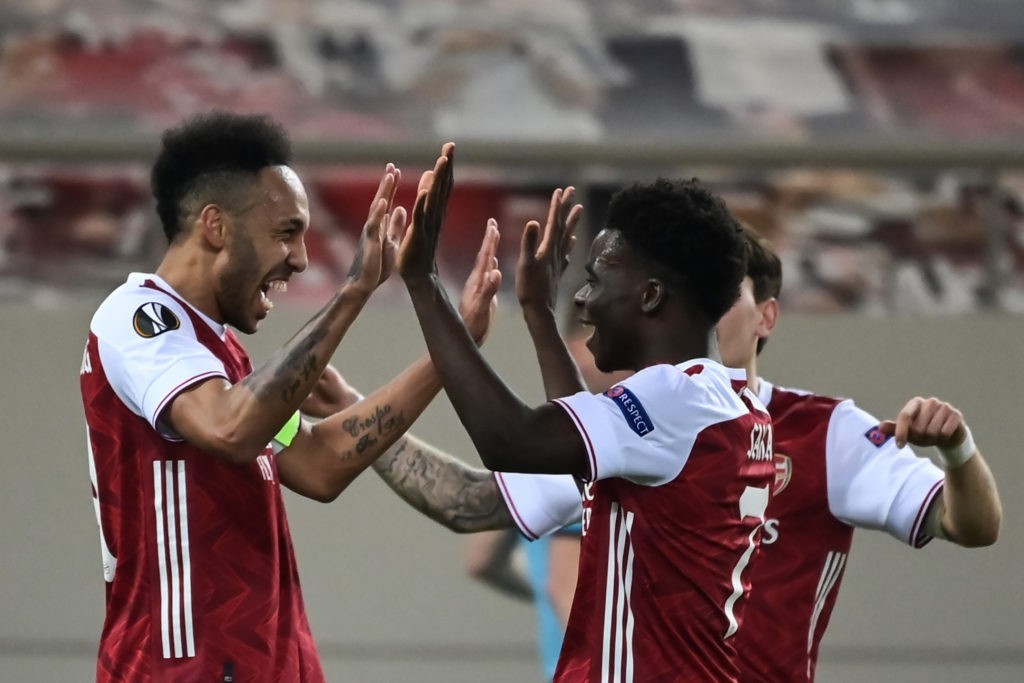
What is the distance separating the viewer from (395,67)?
21.5 ft

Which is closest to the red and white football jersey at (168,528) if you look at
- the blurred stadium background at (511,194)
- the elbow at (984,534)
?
the elbow at (984,534)

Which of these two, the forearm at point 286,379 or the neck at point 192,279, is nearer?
the forearm at point 286,379

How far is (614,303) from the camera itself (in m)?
2.52

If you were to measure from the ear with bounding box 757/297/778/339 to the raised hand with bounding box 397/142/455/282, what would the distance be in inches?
40.2

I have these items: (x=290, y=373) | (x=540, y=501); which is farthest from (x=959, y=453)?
(x=290, y=373)

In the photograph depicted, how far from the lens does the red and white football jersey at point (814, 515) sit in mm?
2955

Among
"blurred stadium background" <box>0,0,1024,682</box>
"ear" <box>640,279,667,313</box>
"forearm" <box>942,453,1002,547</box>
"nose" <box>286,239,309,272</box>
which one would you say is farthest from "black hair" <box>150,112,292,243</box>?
"blurred stadium background" <box>0,0,1024,682</box>

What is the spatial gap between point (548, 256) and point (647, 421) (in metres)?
0.51

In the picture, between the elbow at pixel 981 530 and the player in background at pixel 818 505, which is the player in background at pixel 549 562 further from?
the elbow at pixel 981 530

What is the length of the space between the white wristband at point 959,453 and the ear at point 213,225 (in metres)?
1.35

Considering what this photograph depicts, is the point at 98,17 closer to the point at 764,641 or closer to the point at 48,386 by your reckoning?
the point at 48,386

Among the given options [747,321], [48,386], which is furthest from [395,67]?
[747,321]

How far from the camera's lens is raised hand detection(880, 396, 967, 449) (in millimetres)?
2539

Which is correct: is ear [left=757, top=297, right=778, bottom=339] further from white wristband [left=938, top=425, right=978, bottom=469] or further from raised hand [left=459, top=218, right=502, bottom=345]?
raised hand [left=459, top=218, right=502, bottom=345]
